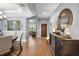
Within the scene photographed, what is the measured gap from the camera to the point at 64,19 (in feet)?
7.08

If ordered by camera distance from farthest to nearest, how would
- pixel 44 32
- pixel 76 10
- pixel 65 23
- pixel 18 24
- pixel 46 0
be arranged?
pixel 44 32 < pixel 18 24 < pixel 65 23 < pixel 76 10 < pixel 46 0

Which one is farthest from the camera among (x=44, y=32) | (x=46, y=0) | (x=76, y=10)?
(x=44, y=32)

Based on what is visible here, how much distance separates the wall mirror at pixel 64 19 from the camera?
214cm

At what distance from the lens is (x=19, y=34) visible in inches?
91.0

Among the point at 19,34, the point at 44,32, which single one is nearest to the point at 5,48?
the point at 19,34

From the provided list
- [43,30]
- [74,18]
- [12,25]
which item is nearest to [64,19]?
[74,18]

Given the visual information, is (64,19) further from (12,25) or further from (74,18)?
(12,25)

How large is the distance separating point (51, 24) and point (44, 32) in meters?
0.26

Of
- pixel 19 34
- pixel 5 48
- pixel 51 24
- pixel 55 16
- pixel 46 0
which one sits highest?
pixel 46 0

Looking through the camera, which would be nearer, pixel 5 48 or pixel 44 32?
pixel 5 48

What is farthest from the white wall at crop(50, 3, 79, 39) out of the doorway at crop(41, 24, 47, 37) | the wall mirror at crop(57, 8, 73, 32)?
the doorway at crop(41, 24, 47, 37)

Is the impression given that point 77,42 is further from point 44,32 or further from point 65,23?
point 44,32

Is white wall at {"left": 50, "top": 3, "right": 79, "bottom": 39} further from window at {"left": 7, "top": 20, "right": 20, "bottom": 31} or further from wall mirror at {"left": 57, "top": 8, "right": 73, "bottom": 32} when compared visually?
window at {"left": 7, "top": 20, "right": 20, "bottom": 31}

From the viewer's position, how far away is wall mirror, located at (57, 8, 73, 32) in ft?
7.03
